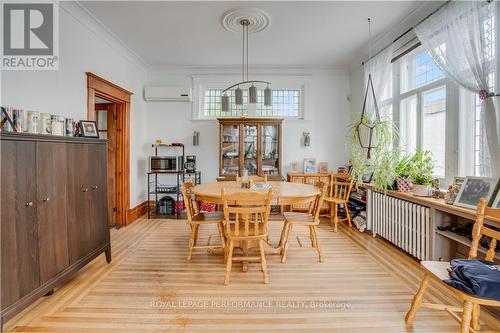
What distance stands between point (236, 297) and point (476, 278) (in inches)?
62.2

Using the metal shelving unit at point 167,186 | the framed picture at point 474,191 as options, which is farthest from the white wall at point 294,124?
the framed picture at point 474,191

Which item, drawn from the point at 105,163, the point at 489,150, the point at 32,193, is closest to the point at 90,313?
the point at 32,193

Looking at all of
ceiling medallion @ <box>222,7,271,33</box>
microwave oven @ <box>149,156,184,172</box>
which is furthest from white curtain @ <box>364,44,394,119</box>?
microwave oven @ <box>149,156,184,172</box>

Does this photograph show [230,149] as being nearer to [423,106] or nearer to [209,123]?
[209,123]

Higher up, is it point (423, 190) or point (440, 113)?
point (440, 113)

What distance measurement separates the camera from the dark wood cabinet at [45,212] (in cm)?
157

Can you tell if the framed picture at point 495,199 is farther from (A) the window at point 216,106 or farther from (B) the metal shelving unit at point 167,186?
(B) the metal shelving unit at point 167,186

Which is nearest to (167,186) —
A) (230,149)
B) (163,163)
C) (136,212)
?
(163,163)

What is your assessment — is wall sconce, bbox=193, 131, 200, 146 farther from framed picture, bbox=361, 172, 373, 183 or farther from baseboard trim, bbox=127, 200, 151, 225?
framed picture, bbox=361, 172, 373, 183

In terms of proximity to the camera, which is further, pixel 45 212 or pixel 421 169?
pixel 421 169

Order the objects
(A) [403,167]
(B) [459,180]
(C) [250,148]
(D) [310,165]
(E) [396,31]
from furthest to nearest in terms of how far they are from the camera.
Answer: (D) [310,165] → (C) [250,148] → (E) [396,31] → (A) [403,167] → (B) [459,180]

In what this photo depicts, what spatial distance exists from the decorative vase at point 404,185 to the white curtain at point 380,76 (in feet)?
4.28

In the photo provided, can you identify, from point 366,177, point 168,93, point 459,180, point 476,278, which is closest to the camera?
point 476,278

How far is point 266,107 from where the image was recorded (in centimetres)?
486
